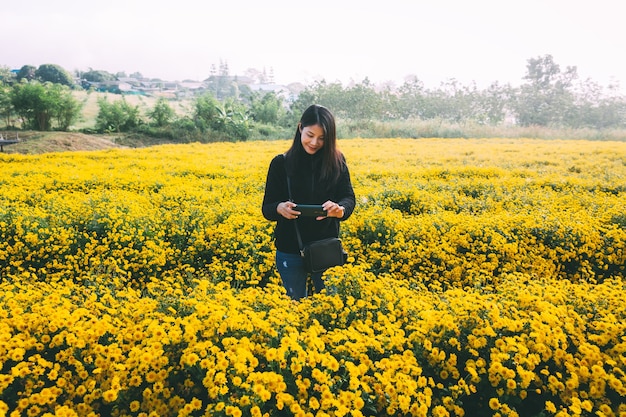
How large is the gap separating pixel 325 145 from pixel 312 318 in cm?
123

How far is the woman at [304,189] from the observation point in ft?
9.11

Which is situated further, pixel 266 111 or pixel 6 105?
pixel 266 111

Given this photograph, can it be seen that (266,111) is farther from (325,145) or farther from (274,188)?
(325,145)

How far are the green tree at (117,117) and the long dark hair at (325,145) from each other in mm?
22451

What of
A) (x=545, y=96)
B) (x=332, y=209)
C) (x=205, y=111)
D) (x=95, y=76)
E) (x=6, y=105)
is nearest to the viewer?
(x=332, y=209)

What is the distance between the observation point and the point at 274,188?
2994 millimetres

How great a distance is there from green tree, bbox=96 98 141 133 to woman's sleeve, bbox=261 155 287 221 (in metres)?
22.3

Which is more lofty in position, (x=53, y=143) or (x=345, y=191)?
(x=53, y=143)

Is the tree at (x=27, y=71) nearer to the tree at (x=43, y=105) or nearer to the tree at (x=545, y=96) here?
the tree at (x=43, y=105)

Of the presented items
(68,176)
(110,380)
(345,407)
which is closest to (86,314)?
(110,380)

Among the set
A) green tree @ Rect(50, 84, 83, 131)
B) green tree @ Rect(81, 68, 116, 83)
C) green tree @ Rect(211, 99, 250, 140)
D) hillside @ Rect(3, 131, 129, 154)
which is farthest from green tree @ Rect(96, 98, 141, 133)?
green tree @ Rect(81, 68, 116, 83)

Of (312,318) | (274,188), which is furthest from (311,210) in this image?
(312,318)

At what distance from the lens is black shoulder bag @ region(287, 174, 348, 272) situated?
2874 millimetres

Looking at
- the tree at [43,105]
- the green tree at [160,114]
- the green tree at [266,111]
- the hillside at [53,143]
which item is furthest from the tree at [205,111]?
the tree at [43,105]
